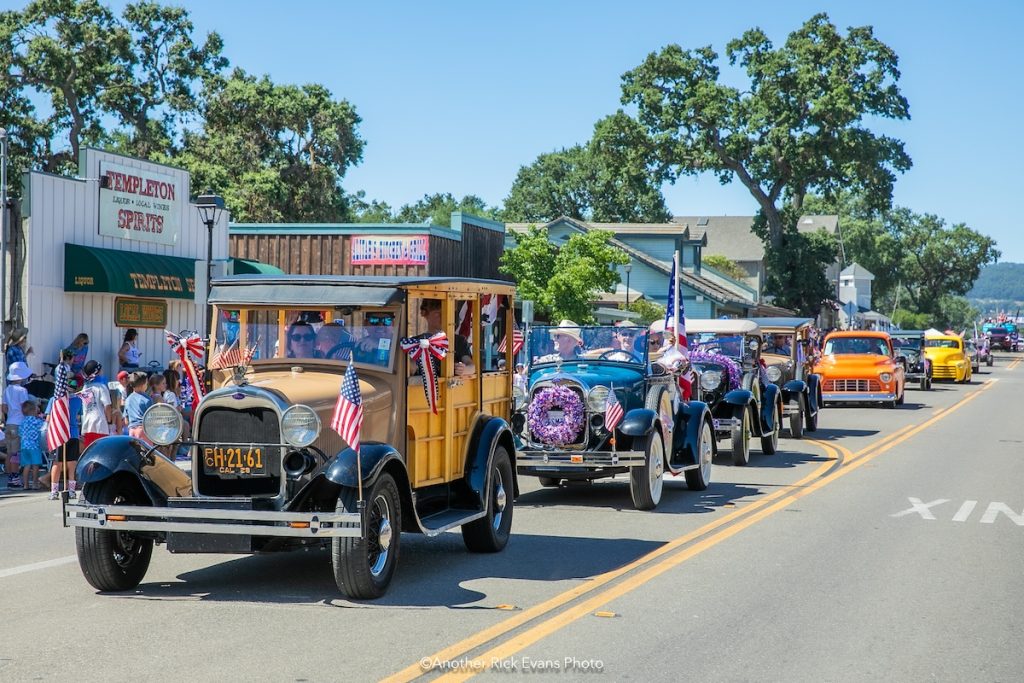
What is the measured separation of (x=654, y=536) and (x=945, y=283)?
118 metres

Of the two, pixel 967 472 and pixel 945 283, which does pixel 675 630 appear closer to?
pixel 967 472

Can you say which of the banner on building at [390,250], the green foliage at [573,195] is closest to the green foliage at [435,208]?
the green foliage at [573,195]

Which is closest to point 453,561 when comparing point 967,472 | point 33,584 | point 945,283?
point 33,584

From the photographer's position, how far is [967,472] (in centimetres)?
1686

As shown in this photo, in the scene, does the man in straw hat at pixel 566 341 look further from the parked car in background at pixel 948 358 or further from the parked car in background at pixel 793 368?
the parked car in background at pixel 948 358

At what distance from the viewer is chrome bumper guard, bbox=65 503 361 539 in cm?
745

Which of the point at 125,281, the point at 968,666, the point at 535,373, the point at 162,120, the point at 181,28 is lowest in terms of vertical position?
the point at 968,666

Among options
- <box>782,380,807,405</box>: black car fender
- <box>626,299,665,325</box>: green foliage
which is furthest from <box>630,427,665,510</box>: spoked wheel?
<box>626,299,665,325</box>: green foliage

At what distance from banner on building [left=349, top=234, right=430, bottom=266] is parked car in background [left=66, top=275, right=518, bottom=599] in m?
21.4

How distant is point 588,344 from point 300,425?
6.94m

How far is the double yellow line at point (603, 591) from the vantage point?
6.50 m

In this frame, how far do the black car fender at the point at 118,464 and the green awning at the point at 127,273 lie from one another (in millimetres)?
13706

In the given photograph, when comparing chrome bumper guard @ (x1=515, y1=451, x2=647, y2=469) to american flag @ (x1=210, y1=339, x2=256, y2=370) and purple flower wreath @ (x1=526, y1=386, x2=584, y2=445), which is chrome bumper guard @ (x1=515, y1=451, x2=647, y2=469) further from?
american flag @ (x1=210, y1=339, x2=256, y2=370)

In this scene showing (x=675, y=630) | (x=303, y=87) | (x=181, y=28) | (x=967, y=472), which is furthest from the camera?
(x=303, y=87)
